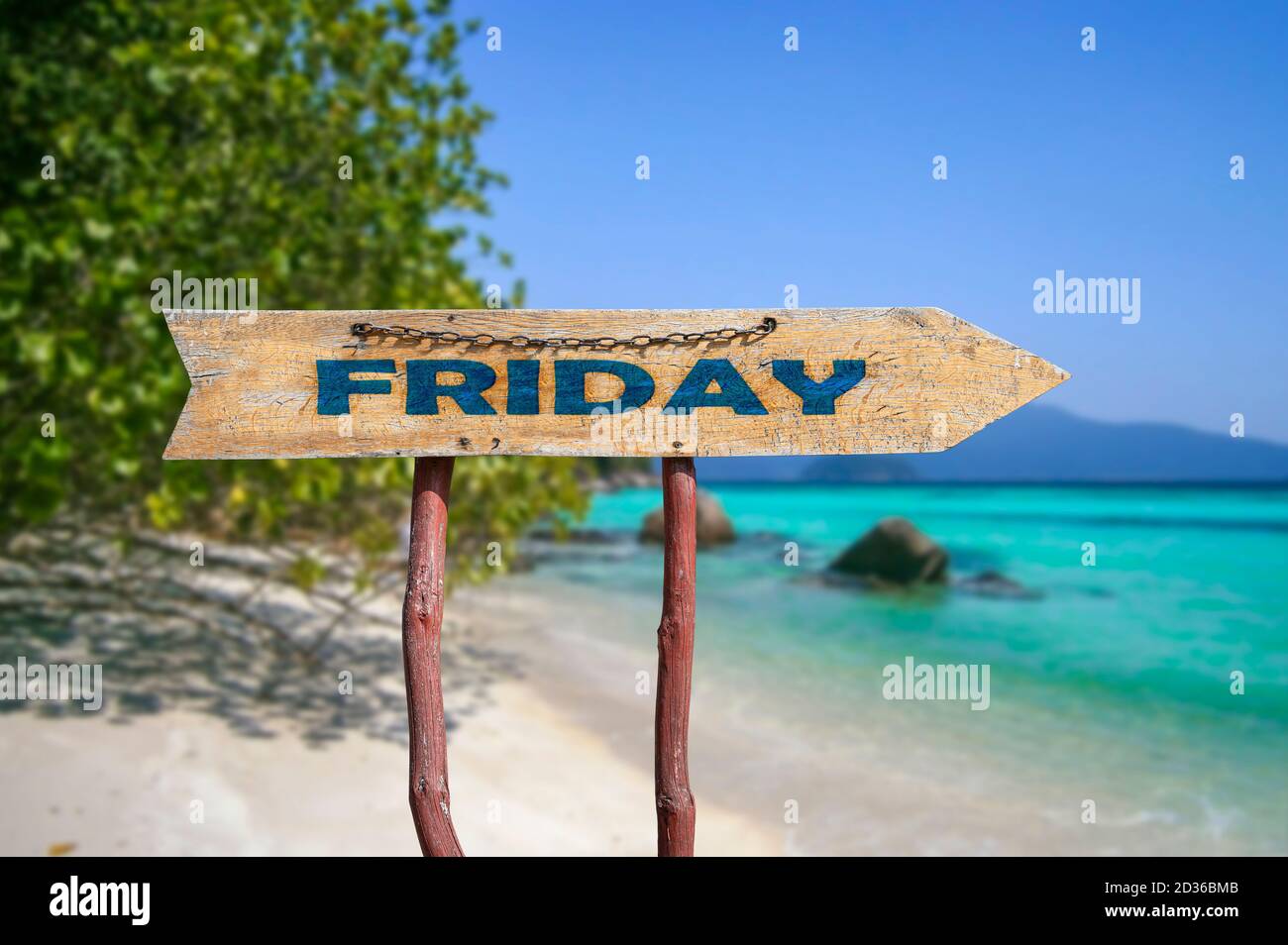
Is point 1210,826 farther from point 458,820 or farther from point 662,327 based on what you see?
point 662,327

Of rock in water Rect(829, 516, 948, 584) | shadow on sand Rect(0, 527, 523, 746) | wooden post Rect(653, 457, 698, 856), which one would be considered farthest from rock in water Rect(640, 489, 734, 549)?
wooden post Rect(653, 457, 698, 856)

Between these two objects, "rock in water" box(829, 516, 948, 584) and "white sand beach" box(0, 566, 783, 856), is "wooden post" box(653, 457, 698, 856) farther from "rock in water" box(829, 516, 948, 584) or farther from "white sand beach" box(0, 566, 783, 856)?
"rock in water" box(829, 516, 948, 584)

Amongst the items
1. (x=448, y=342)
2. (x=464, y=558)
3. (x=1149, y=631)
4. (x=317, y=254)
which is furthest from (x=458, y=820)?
(x=1149, y=631)

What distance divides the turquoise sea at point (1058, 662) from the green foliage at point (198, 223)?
425 cm

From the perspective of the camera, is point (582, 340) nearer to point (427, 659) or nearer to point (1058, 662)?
point (427, 659)

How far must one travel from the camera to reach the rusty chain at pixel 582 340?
2162mm

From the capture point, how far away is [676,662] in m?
2.20

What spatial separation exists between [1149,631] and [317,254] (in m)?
13.4

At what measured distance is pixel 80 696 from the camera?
22.3ft

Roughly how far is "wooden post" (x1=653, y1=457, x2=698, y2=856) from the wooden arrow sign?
12 centimetres

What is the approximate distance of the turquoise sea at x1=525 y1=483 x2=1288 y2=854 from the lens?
25.6ft

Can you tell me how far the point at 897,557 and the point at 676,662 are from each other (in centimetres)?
1595

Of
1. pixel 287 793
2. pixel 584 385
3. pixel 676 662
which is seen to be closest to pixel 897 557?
pixel 287 793
